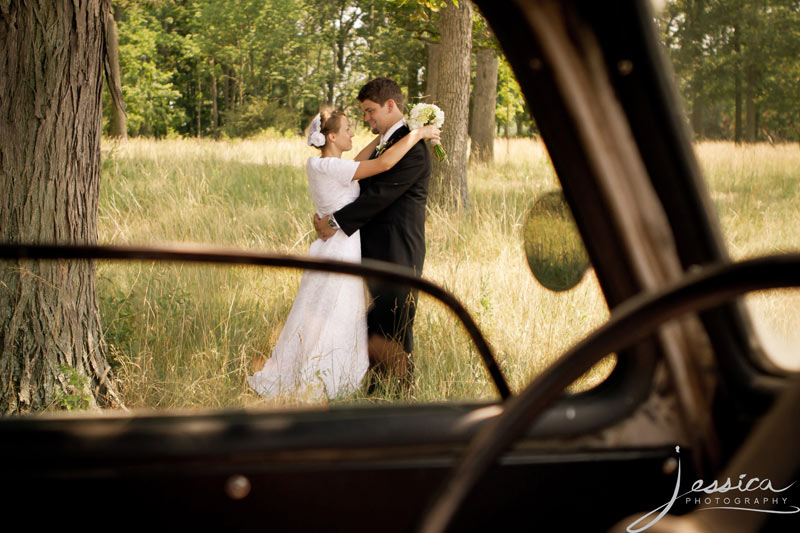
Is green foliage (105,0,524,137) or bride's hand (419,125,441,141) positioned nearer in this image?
bride's hand (419,125,441,141)

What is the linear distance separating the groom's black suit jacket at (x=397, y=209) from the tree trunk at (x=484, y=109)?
8806 millimetres

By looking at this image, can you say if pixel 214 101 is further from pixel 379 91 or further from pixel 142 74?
pixel 379 91

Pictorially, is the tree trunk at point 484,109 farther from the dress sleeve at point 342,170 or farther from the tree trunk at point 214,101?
the tree trunk at point 214,101

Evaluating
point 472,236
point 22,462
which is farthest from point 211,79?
point 22,462

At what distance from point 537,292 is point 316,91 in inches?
1401

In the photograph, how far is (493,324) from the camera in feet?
14.1

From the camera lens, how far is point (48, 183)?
9.79 ft

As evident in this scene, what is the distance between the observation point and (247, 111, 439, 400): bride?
430 centimetres

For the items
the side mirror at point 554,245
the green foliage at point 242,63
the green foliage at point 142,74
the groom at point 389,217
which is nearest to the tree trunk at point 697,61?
the side mirror at point 554,245

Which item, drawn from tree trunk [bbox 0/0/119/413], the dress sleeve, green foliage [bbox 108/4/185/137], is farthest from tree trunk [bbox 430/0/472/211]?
green foliage [bbox 108/4/185/137]

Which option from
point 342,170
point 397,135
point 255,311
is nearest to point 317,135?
point 342,170

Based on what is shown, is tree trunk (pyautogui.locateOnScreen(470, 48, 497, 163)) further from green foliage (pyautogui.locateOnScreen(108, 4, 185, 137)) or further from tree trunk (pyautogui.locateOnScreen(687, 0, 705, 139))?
green foliage (pyautogui.locateOnScreen(108, 4, 185, 137))

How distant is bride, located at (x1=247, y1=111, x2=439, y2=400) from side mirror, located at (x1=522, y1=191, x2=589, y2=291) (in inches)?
123

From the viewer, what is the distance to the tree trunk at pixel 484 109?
13250 mm
